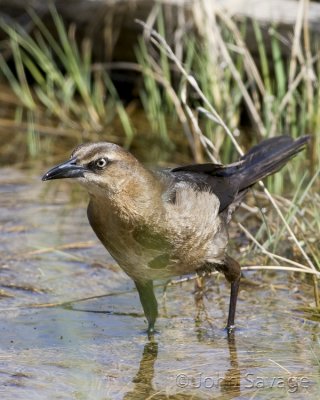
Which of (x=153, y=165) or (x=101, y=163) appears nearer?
(x=101, y=163)

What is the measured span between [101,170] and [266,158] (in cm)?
128

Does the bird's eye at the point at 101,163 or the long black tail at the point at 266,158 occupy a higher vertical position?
the long black tail at the point at 266,158

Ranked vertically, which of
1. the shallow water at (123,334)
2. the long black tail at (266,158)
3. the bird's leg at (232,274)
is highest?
the long black tail at (266,158)

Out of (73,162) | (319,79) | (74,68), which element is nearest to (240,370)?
(73,162)

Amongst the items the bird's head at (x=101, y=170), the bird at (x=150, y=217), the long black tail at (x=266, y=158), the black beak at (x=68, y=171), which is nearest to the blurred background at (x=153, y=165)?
the long black tail at (x=266, y=158)

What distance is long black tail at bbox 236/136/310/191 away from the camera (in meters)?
5.37

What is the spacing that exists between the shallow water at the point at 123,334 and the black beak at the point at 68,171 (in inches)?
31.4

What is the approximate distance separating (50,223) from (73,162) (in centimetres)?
206

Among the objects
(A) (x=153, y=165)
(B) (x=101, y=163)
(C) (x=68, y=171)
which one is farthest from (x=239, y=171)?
(A) (x=153, y=165)

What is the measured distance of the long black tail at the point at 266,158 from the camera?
537 centimetres

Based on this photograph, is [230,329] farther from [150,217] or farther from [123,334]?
[150,217]

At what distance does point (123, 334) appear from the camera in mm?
Result: 4836

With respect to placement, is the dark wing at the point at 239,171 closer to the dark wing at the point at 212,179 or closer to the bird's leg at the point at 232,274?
the dark wing at the point at 212,179

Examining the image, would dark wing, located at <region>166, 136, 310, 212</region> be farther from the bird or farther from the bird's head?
the bird's head
